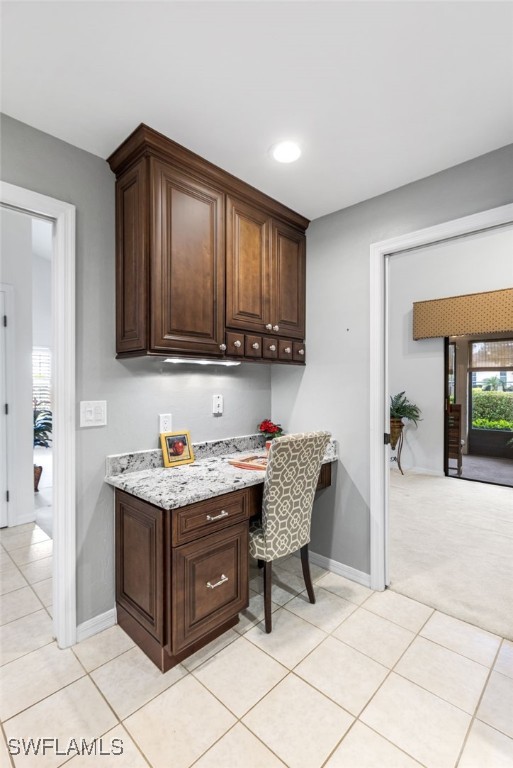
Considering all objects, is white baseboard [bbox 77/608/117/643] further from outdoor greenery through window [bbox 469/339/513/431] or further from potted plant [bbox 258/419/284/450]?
outdoor greenery through window [bbox 469/339/513/431]

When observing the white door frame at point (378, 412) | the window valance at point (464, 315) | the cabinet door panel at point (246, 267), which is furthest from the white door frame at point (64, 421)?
the window valance at point (464, 315)

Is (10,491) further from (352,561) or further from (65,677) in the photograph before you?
(352,561)

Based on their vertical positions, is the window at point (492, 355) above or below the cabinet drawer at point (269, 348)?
above

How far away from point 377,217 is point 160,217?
1.38 m

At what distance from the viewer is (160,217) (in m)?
1.77

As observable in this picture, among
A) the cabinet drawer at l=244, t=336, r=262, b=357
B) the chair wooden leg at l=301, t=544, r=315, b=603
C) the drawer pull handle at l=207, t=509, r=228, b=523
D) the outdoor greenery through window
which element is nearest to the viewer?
the drawer pull handle at l=207, t=509, r=228, b=523

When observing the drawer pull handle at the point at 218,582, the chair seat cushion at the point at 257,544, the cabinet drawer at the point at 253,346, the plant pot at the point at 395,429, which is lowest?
the drawer pull handle at the point at 218,582

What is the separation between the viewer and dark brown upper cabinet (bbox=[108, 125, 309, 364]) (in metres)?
1.75

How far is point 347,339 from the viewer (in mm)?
2447

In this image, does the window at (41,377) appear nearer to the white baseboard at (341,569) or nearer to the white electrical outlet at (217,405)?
the white electrical outlet at (217,405)

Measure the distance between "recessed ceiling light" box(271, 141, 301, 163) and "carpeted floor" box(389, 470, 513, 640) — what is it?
2.67m

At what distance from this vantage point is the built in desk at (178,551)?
1575 millimetres

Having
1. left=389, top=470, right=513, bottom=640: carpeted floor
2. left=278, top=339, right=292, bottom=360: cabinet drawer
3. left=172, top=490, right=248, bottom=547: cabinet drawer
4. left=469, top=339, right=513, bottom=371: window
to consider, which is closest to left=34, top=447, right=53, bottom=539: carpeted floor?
left=172, top=490, right=248, bottom=547: cabinet drawer

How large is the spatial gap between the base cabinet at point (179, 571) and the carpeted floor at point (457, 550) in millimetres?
1226
